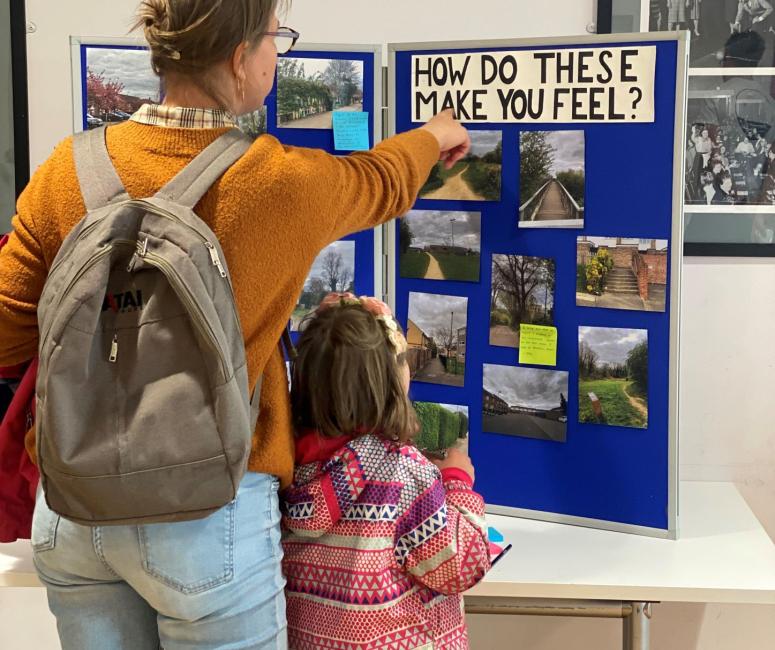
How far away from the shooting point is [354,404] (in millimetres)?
1335

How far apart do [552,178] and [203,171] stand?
830 mm

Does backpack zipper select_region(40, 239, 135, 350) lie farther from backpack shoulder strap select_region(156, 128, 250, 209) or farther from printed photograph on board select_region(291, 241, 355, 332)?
printed photograph on board select_region(291, 241, 355, 332)

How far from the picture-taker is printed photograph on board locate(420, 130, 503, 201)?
1.78m

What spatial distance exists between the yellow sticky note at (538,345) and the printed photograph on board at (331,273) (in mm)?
382

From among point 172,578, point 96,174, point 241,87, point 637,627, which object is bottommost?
point 637,627

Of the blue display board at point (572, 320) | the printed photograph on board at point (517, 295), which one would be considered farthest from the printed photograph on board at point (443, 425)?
the printed photograph on board at point (517, 295)

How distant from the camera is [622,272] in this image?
1737mm

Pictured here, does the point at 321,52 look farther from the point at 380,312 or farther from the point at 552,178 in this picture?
the point at 380,312

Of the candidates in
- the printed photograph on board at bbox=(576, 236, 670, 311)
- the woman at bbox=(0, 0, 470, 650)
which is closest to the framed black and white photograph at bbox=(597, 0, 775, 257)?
the printed photograph on board at bbox=(576, 236, 670, 311)

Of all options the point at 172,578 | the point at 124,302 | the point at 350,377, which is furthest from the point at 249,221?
the point at 172,578

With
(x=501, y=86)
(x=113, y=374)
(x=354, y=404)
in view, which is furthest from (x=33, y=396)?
(x=501, y=86)

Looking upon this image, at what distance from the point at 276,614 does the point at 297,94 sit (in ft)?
3.56

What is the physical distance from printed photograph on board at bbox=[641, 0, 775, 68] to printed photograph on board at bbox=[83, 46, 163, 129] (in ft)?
3.80

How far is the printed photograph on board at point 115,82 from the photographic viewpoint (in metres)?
1.92
